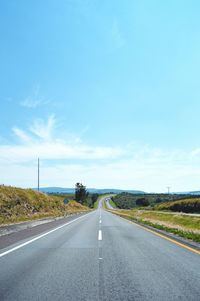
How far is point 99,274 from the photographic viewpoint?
7504mm

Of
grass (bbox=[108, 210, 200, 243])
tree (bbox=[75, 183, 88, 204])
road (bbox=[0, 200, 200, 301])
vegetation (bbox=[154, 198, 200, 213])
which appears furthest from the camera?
tree (bbox=[75, 183, 88, 204])

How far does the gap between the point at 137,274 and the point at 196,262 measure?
2.37m

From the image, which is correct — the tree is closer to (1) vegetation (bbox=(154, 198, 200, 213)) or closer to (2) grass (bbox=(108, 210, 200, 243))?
(1) vegetation (bbox=(154, 198, 200, 213))

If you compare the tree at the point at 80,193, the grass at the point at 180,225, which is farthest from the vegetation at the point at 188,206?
the tree at the point at 80,193

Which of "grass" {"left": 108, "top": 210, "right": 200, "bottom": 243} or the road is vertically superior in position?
the road

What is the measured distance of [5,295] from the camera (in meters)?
5.63

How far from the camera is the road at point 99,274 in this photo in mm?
5746

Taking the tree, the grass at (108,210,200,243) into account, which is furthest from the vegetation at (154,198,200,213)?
the tree

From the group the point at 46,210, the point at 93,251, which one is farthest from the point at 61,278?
the point at 46,210

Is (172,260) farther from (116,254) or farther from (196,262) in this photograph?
(116,254)

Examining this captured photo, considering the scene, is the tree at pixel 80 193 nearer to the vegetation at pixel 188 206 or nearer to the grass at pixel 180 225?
the vegetation at pixel 188 206

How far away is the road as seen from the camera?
5746 millimetres

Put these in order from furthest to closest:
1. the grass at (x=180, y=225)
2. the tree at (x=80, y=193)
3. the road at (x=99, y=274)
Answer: the tree at (x=80, y=193) → the grass at (x=180, y=225) → the road at (x=99, y=274)

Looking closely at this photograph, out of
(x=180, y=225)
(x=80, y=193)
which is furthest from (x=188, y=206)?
(x=80, y=193)
